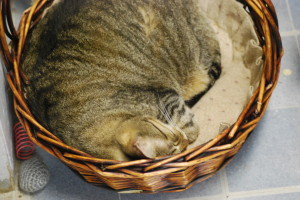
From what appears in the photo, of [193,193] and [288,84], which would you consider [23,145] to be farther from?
[288,84]

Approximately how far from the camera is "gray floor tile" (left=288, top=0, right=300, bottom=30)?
73.6 inches

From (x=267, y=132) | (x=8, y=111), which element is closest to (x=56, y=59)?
(x=8, y=111)

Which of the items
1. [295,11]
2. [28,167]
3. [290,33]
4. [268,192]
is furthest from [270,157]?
[28,167]

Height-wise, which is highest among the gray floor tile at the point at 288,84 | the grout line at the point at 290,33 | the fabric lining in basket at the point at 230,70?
the fabric lining in basket at the point at 230,70

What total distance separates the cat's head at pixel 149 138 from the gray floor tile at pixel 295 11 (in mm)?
867

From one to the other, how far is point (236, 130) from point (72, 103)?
501mm

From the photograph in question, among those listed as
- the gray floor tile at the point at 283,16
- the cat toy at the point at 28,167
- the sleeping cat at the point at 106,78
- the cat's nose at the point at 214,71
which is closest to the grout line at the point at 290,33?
the gray floor tile at the point at 283,16

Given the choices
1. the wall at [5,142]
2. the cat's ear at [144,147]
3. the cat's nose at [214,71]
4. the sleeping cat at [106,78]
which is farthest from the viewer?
the cat's nose at [214,71]

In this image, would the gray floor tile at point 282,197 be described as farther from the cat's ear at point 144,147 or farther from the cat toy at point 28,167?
the cat toy at point 28,167

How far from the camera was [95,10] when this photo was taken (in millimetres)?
1372

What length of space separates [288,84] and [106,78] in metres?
0.80

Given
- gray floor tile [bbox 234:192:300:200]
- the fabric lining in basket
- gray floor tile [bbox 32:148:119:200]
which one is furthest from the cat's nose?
gray floor tile [bbox 32:148:119:200]

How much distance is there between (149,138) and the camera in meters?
1.23

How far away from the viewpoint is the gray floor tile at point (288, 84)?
67.6 inches
